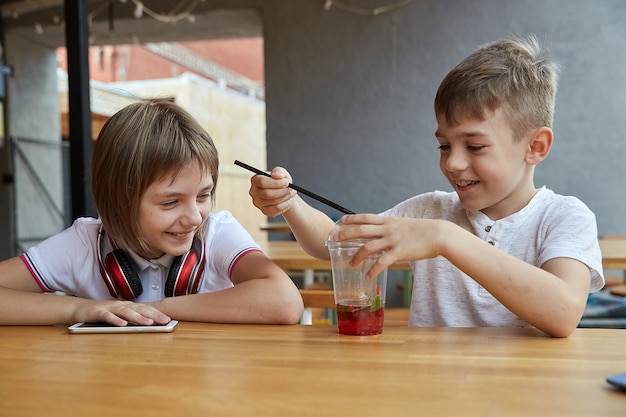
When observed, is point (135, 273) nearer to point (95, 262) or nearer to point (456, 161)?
point (95, 262)

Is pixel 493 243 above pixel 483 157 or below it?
below

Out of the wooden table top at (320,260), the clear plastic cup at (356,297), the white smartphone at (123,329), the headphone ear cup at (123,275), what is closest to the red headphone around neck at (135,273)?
the headphone ear cup at (123,275)

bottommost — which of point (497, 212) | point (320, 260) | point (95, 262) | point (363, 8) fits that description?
point (320, 260)

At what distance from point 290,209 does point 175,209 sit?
0.26 metres

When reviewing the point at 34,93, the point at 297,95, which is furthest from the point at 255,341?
the point at 34,93

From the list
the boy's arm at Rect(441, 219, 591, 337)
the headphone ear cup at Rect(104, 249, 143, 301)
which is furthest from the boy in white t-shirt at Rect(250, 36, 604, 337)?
the headphone ear cup at Rect(104, 249, 143, 301)

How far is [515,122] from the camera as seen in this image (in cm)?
141

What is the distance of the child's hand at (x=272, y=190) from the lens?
136 cm

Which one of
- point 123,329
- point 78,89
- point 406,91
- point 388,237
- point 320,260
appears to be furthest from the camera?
point 406,91

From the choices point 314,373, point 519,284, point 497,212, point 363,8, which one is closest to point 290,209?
point 497,212

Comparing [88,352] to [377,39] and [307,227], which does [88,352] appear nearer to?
[307,227]

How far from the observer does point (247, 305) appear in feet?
4.17

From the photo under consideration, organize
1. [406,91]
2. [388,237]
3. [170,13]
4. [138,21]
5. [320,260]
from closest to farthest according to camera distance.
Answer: [388,237] < [320,260] < [406,91] < [170,13] < [138,21]

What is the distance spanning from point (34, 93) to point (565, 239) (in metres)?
6.54
